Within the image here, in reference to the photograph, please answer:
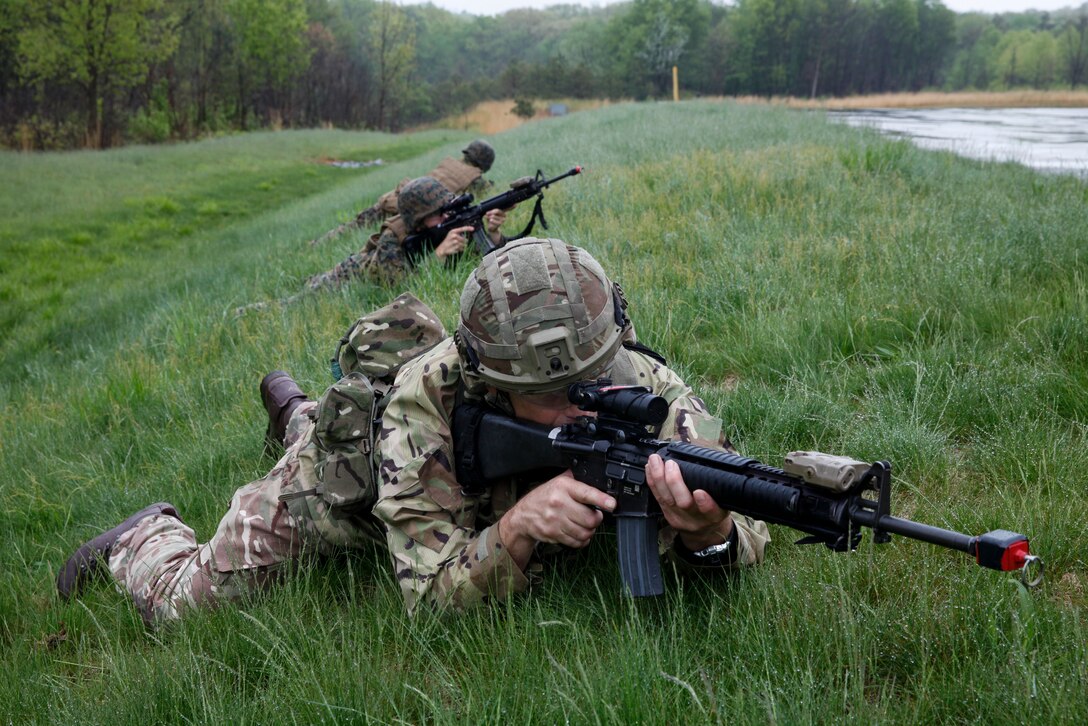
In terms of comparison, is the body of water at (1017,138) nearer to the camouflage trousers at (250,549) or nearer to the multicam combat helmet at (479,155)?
the multicam combat helmet at (479,155)

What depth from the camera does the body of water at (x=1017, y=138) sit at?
12.6 metres

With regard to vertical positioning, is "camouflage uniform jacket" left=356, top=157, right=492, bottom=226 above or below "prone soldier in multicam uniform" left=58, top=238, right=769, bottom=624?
above

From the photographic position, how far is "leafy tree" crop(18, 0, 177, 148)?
34469mm

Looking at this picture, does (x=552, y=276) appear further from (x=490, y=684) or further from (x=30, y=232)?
(x=30, y=232)

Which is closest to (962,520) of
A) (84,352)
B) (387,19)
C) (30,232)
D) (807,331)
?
(807,331)

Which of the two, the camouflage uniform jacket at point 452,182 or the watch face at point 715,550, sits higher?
the camouflage uniform jacket at point 452,182

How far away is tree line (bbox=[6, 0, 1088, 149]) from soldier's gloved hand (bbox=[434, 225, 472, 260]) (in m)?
34.2

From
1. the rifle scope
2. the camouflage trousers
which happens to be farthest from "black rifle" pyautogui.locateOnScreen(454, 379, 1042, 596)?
the camouflage trousers

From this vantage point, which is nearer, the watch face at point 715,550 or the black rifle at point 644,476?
the black rifle at point 644,476

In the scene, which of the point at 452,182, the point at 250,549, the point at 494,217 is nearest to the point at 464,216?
the point at 494,217

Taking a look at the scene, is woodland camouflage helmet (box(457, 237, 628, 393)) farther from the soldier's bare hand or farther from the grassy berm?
the soldier's bare hand

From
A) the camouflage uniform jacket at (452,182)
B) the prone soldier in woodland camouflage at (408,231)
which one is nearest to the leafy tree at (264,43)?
the camouflage uniform jacket at (452,182)

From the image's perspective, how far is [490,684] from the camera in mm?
2439

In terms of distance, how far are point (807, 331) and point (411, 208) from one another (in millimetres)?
4331
